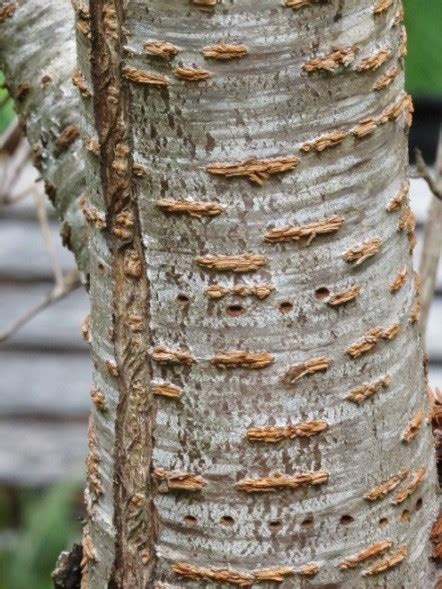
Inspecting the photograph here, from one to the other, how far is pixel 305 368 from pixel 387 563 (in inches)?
7.5

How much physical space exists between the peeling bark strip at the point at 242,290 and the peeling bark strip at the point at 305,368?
0.06m

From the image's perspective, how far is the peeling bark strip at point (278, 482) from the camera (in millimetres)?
866

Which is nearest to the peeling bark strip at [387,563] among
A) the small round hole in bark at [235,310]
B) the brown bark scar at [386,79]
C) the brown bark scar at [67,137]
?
the small round hole in bark at [235,310]

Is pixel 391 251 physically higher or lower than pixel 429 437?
higher

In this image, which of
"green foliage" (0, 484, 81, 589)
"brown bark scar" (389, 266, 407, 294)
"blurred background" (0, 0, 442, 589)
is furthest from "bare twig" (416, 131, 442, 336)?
"green foliage" (0, 484, 81, 589)

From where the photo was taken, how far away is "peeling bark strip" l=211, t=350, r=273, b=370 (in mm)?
838

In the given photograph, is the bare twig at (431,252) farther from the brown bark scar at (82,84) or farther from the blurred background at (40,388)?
the blurred background at (40,388)

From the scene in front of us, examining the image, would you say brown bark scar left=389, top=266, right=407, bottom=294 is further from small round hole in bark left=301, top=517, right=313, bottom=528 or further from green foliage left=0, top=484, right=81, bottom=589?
green foliage left=0, top=484, right=81, bottom=589

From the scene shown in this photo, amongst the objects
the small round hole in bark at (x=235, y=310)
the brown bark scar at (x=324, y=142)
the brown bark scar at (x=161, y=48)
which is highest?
the brown bark scar at (x=161, y=48)

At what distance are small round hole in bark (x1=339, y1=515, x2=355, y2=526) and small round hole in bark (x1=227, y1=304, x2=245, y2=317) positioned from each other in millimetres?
186

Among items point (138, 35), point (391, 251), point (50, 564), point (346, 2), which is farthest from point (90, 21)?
point (50, 564)

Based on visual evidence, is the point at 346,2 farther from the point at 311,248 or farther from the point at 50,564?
the point at 50,564

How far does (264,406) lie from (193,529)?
115mm

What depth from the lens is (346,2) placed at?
0.78m
